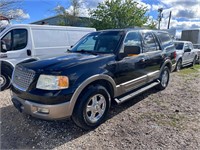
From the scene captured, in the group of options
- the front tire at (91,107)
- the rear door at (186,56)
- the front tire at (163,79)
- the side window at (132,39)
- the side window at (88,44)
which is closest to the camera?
the front tire at (91,107)

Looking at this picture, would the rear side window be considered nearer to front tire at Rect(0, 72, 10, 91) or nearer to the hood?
the hood

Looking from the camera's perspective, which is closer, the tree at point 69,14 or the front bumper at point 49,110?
the front bumper at point 49,110

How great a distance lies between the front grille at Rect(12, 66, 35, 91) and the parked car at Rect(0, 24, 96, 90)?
1.88 metres

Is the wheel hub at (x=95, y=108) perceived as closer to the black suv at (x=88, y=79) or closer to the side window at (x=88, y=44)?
the black suv at (x=88, y=79)

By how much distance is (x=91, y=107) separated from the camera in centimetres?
327

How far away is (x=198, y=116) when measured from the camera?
3.94m

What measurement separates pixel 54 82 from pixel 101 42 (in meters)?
1.83

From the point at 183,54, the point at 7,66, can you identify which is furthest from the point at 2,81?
the point at 183,54

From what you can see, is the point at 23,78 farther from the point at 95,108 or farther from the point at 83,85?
the point at 95,108

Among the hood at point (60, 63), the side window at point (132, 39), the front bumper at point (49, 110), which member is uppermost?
the side window at point (132, 39)

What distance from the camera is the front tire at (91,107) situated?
9.89ft

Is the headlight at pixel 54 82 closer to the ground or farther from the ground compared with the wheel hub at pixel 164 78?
farther from the ground

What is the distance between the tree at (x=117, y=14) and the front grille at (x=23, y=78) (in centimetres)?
1609

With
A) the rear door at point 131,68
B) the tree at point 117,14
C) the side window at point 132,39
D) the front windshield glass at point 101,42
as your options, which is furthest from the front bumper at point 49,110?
the tree at point 117,14
